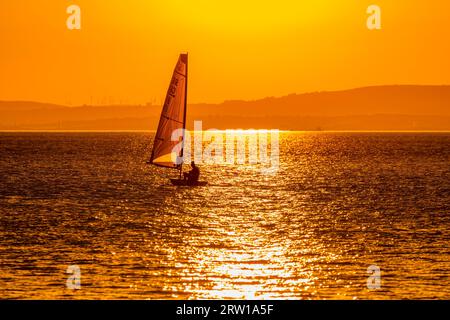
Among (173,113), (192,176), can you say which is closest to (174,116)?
(173,113)

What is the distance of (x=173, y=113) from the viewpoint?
87.1m

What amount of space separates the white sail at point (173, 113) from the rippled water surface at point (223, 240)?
5410mm

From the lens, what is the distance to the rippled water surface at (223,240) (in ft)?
134

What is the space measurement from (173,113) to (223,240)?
104 ft

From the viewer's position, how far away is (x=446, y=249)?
2076 inches

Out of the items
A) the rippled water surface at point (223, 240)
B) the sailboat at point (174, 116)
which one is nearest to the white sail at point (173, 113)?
the sailboat at point (174, 116)

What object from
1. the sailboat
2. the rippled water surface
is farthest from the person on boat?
the sailboat

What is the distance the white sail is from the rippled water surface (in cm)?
541

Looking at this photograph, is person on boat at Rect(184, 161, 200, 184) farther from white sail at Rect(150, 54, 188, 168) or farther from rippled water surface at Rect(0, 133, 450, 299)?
white sail at Rect(150, 54, 188, 168)

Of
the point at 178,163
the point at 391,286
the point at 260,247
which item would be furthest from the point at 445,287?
the point at 178,163

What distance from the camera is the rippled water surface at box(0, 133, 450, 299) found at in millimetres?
40781
